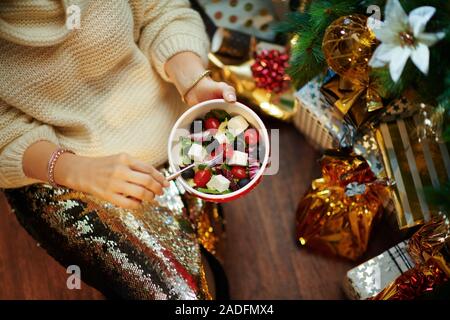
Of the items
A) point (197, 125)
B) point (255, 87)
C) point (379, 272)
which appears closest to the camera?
point (197, 125)

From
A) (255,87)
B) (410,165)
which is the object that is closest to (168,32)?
(255,87)

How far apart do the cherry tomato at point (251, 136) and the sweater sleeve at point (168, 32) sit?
0.23 m

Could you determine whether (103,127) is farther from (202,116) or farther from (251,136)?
(251,136)

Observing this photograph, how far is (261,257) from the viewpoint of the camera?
141 cm

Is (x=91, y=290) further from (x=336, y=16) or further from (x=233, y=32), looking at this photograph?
(x=336, y=16)

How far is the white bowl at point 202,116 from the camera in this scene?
83 centimetres

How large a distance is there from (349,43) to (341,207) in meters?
0.54

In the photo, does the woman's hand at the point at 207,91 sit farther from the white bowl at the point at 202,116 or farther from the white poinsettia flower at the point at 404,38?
the white poinsettia flower at the point at 404,38

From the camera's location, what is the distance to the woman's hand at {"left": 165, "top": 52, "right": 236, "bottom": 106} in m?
0.95

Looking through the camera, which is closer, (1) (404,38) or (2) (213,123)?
(1) (404,38)
